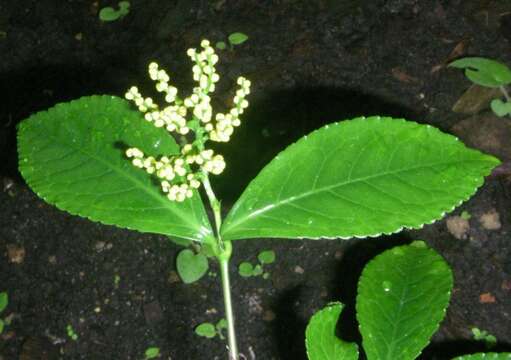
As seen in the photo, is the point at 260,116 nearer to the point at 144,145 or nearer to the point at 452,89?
the point at 452,89

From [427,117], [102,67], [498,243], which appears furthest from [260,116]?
[498,243]

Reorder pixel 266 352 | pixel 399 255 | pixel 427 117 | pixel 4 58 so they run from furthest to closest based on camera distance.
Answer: pixel 4 58 < pixel 427 117 < pixel 266 352 < pixel 399 255

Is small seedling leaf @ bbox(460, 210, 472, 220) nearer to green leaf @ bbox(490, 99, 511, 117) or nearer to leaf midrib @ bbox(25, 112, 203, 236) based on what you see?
green leaf @ bbox(490, 99, 511, 117)

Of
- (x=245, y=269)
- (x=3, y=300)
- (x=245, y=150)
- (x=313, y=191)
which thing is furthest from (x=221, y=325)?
(x=313, y=191)

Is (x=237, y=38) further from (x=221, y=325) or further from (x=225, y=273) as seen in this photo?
(x=225, y=273)

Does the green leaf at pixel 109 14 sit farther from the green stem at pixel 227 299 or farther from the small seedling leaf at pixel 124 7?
the green stem at pixel 227 299

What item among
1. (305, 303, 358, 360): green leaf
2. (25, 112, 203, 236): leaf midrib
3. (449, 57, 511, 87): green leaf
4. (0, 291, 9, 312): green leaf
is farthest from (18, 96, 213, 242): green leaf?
(449, 57, 511, 87): green leaf
